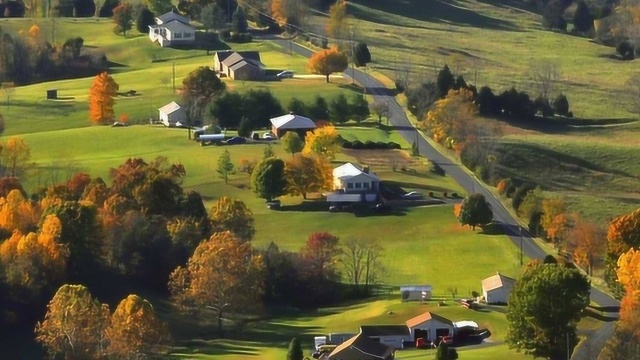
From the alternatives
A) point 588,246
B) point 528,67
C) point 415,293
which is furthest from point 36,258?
point 528,67

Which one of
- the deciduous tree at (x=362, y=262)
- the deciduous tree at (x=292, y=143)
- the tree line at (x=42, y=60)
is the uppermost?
the deciduous tree at (x=292, y=143)

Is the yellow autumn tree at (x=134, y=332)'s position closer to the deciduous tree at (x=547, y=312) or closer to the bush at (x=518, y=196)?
the deciduous tree at (x=547, y=312)

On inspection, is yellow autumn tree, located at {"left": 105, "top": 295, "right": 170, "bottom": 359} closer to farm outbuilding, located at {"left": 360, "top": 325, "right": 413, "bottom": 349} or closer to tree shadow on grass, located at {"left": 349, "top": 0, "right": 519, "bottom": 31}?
farm outbuilding, located at {"left": 360, "top": 325, "right": 413, "bottom": 349}

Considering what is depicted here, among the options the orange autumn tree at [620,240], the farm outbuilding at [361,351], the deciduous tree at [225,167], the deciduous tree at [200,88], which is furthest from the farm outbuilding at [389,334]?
the deciduous tree at [200,88]

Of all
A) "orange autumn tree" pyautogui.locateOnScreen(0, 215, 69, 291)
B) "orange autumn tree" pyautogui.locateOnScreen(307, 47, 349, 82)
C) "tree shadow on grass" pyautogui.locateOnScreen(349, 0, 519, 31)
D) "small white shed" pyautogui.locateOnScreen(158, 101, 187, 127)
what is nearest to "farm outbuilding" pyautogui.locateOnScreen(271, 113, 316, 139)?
"small white shed" pyautogui.locateOnScreen(158, 101, 187, 127)

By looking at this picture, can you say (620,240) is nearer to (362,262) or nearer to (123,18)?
(362,262)
